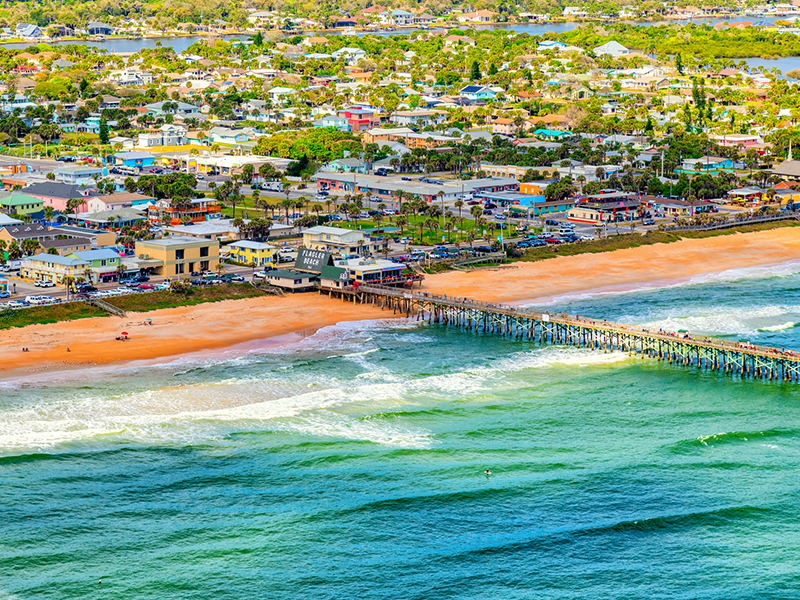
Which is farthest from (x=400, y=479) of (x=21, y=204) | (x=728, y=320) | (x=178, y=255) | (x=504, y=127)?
(x=504, y=127)

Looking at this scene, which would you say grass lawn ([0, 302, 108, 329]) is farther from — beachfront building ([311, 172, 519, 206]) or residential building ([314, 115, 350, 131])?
residential building ([314, 115, 350, 131])

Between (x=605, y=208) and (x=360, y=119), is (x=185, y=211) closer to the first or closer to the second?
(x=605, y=208)

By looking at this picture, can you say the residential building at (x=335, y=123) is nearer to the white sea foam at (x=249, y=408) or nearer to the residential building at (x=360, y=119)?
the residential building at (x=360, y=119)

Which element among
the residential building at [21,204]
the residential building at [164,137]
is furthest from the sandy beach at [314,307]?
the residential building at [164,137]

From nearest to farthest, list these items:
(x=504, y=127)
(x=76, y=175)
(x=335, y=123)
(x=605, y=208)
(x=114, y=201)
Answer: (x=114, y=201), (x=605, y=208), (x=76, y=175), (x=504, y=127), (x=335, y=123)

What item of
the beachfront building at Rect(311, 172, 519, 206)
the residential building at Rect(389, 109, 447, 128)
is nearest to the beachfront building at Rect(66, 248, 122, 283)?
the beachfront building at Rect(311, 172, 519, 206)

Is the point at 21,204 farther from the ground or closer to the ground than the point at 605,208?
farther from the ground
